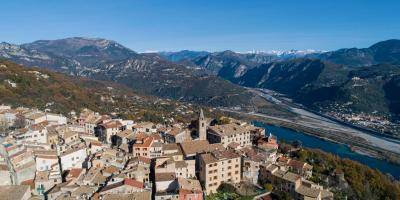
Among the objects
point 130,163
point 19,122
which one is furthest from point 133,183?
point 19,122

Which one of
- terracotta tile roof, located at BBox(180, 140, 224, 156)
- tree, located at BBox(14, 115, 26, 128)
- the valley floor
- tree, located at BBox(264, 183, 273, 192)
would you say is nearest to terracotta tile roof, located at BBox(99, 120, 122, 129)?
tree, located at BBox(14, 115, 26, 128)

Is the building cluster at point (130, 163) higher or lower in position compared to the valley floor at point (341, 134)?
higher

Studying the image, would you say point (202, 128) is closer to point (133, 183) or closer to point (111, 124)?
point (111, 124)

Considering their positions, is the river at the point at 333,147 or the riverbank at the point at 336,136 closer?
the river at the point at 333,147

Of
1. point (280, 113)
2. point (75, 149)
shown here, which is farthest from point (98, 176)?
point (280, 113)

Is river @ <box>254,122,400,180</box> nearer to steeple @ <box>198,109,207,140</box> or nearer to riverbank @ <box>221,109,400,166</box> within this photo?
riverbank @ <box>221,109,400,166</box>

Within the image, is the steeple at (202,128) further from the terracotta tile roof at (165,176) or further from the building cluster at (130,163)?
the terracotta tile roof at (165,176)

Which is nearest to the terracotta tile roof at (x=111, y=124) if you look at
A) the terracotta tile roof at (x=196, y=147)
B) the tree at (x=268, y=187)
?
the terracotta tile roof at (x=196, y=147)
